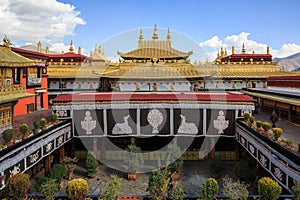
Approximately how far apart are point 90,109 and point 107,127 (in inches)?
64.9

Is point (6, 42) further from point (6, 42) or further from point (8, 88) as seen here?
point (8, 88)

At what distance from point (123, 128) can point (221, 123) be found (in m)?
6.49

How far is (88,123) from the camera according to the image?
16562 millimetres

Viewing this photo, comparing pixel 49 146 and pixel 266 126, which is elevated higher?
pixel 266 126

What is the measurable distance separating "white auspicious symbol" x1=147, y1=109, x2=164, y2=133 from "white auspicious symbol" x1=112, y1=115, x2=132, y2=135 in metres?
1.48

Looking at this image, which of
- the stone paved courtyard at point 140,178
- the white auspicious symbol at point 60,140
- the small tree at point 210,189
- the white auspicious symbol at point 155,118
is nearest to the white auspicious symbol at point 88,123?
the white auspicious symbol at point 60,140

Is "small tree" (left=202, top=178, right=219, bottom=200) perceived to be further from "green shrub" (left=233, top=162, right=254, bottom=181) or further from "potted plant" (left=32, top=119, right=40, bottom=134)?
"potted plant" (left=32, top=119, right=40, bottom=134)

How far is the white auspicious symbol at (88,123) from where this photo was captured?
651 inches

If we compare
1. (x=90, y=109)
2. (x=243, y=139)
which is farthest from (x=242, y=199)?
(x=90, y=109)

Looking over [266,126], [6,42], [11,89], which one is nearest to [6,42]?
[6,42]

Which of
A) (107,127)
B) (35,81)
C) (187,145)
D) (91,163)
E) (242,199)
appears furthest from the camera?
(35,81)

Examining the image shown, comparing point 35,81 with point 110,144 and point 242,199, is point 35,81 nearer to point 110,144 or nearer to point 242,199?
point 110,144

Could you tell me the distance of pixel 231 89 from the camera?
95.9 ft

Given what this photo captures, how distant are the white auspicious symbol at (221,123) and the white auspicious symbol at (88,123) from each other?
8208 mm
